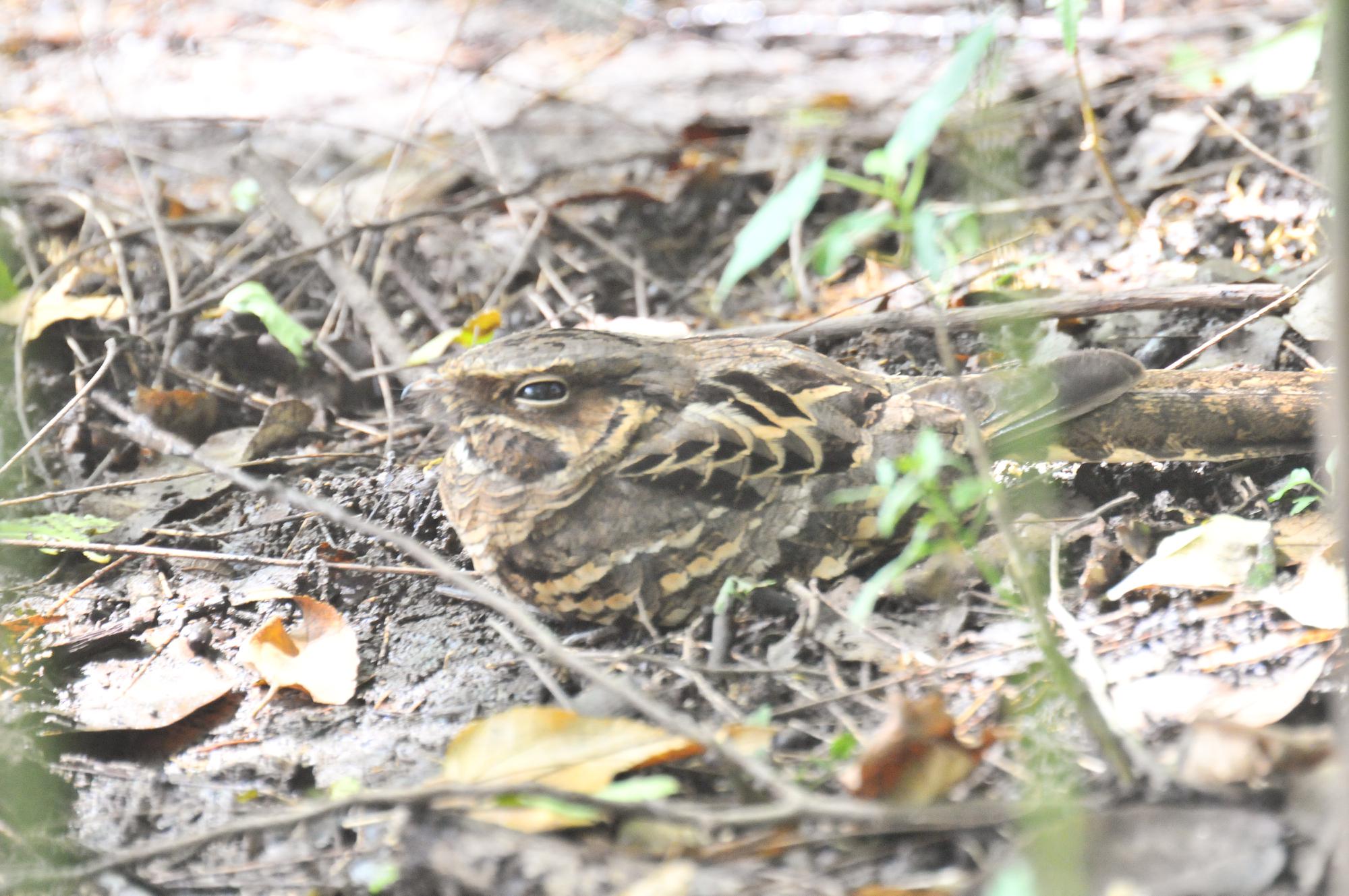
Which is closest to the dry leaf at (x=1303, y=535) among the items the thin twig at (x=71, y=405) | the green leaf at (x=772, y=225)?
the green leaf at (x=772, y=225)

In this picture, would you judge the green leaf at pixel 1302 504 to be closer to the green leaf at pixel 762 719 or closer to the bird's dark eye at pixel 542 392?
the green leaf at pixel 762 719

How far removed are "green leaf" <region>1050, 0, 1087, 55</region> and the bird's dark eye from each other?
1.53m

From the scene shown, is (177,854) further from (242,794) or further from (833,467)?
(833,467)

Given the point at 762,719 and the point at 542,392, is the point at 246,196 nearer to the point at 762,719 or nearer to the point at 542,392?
the point at 542,392

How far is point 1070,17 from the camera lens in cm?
288

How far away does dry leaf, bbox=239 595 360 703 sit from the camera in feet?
8.38

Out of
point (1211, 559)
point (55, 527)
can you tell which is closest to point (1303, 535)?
point (1211, 559)

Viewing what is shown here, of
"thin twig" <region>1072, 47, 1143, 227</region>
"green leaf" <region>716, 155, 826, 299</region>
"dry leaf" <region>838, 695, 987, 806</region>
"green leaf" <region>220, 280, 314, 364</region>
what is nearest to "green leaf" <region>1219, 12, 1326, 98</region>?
"thin twig" <region>1072, 47, 1143, 227</region>

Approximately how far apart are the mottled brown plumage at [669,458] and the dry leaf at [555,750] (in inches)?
25.0

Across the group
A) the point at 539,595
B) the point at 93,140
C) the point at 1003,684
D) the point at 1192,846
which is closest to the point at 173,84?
the point at 93,140

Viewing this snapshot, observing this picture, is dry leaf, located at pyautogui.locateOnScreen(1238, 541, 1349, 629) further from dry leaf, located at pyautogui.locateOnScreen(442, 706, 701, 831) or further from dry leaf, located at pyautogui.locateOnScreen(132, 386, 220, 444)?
dry leaf, located at pyautogui.locateOnScreen(132, 386, 220, 444)

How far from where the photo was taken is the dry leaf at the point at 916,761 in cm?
171

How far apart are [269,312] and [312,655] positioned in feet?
4.20

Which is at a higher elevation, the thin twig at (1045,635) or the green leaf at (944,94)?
the green leaf at (944,94)
